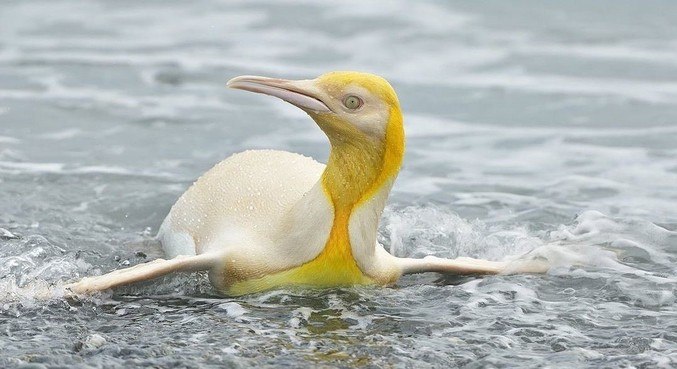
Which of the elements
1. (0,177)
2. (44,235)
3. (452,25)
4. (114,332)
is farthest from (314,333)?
(452,25)

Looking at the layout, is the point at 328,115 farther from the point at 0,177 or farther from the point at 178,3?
the point at 178,3

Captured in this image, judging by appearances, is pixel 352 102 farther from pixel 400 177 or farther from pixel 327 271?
pixel 400 177

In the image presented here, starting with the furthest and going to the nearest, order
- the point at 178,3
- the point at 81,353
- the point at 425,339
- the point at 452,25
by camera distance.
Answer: the point at 178,3
the point at 452,25
the point at 425,339
the point at 81,353

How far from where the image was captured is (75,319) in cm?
664

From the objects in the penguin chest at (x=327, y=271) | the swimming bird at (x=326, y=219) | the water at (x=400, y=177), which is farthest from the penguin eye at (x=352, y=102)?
the water at (x=400, y=177)

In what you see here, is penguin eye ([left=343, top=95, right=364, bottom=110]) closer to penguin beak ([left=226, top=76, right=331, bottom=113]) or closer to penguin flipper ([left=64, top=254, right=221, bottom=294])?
penguin beak ([left=226, top=76, right=331, bottom=113])

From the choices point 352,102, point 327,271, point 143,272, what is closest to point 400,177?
point 327,271

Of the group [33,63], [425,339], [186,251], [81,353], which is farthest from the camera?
[33,63]

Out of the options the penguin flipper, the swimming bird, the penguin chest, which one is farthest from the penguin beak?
the penguin flipper

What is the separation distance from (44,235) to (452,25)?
892 centimetres

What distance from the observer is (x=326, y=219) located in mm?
6996

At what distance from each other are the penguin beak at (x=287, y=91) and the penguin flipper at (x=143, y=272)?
3.27 ft

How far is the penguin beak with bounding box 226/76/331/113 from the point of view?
22.3 ft

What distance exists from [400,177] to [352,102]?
3972mm
